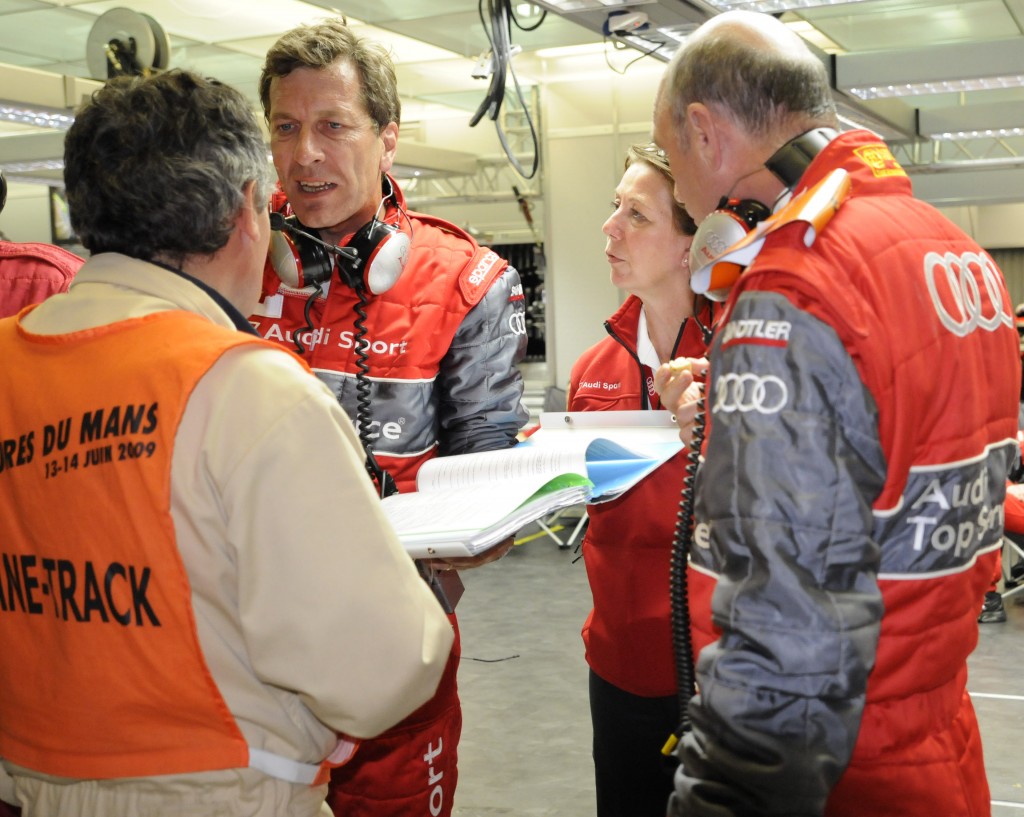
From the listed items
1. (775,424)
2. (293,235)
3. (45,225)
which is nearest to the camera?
(775,424)

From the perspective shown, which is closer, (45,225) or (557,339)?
(557,339)

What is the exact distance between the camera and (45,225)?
18656 mm

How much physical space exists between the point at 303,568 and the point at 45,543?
0.32 meters

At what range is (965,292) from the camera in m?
1.37

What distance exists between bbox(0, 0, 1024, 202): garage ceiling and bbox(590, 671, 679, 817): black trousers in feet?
11.6

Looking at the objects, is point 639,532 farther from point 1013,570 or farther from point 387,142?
point 1013,570

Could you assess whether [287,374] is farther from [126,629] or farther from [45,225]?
[45,225]

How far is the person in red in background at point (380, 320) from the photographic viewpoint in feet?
6.82

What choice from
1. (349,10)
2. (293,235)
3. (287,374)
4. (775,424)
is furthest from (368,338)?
(349,10)

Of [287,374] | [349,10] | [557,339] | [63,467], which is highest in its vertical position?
[349,10]

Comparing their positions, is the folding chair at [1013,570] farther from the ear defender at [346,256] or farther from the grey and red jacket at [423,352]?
the ear defender at [346,256]

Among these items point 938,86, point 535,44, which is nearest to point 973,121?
point 938,86

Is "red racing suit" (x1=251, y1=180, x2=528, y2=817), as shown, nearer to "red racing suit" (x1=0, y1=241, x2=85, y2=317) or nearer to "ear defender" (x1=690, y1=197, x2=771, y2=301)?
"red racing suit" (x1=0, y1=241, x2=85, y2=317)

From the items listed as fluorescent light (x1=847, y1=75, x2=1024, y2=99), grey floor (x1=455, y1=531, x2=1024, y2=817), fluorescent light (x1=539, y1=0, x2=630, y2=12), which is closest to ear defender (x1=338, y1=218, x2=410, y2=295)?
fluorescent light (x1=539, y1=0, x2=630, y2=12)
